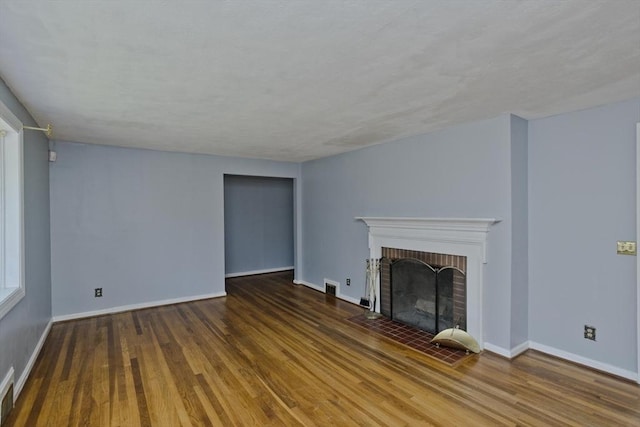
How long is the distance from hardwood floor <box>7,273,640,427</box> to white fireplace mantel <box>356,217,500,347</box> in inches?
19.2

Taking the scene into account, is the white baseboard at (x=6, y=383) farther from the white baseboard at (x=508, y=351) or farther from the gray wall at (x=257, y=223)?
the gray wall at (x=257, y=223)

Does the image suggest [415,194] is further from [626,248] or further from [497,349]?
[626,248]

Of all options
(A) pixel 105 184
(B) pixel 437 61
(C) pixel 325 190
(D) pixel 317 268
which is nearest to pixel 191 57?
(B) pixel 437 61

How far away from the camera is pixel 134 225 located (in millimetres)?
4660

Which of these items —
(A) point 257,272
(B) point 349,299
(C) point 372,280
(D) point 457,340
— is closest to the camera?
(D) point 457,340

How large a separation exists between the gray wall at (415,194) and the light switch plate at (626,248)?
81 centimetres

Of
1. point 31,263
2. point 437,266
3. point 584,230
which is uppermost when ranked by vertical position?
point 584,230

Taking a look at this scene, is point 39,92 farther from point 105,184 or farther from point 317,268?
point 317,268

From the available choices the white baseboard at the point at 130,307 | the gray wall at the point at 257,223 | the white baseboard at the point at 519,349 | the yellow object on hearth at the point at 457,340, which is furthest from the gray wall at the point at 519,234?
the gray wall at the point at 257,223

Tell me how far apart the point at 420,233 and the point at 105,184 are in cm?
420

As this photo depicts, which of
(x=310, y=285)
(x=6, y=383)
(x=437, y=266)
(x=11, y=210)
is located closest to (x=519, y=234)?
(x=437, y=266)

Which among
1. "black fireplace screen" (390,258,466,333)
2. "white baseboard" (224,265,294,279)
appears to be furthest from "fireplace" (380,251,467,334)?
"white baseboard" (224,265,294,279)

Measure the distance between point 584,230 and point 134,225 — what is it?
17.4 ft

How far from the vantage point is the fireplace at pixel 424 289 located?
3.50 metres
